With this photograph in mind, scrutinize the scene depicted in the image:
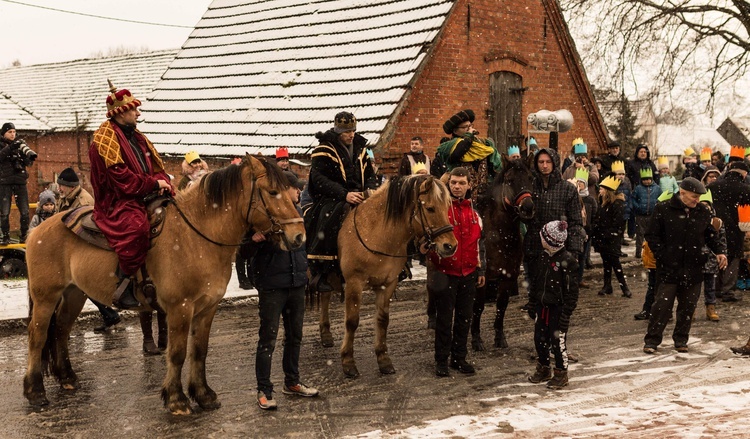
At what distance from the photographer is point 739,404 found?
6602 millimetres

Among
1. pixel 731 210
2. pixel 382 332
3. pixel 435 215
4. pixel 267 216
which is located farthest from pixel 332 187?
pixel 731 210

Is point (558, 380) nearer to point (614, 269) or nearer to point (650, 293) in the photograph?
point (650, 293)

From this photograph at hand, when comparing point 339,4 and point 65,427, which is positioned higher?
point 339,4

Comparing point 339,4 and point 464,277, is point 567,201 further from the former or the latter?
point 339,4

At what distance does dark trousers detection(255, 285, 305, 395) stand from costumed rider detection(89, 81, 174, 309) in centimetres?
109

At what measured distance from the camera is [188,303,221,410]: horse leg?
6.57 m

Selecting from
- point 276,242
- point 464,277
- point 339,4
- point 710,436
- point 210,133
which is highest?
point 339,4

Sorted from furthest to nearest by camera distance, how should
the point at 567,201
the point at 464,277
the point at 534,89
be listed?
the point at 534,89, the point at 567,201, the point at 464,277

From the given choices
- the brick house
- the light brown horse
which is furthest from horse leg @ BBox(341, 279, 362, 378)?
the brick house

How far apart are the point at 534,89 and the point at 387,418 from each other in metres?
12.8

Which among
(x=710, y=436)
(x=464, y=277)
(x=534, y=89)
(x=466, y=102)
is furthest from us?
(x=534, y=89)

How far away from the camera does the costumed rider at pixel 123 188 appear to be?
6375mm

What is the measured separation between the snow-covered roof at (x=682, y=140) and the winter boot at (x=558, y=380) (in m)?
73.9

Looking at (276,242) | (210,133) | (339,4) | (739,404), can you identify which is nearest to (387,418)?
(276,242)
